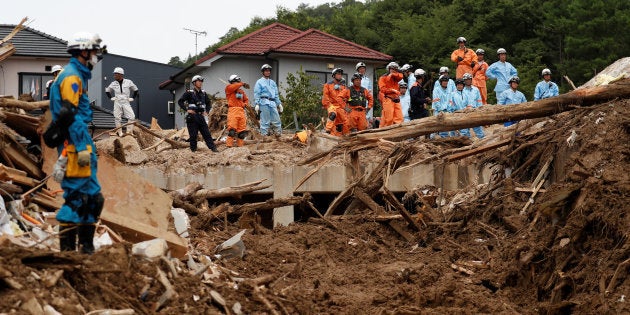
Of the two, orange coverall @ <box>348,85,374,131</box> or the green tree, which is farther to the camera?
the green tree

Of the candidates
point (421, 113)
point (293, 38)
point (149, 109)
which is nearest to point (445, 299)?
point (421, 113)

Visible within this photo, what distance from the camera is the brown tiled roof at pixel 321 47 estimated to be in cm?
3609

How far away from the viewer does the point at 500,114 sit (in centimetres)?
1357

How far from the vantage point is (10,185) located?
9148 mm

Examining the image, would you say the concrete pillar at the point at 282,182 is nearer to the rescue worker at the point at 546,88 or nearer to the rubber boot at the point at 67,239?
the rescue worker at the point at 546,88

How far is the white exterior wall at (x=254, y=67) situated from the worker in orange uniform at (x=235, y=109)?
16.7 meters

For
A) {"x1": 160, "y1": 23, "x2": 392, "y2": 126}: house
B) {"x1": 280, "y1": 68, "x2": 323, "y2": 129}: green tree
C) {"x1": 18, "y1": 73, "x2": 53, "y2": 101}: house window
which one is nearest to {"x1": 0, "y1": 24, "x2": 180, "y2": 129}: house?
{"x1": 18, "y1": 73, "x2": 53, "y2": 101}: house window

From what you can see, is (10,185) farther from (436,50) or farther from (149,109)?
(149,109)

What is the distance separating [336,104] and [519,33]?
2523 cm

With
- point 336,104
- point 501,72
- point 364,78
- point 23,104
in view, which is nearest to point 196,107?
Answer: point 336,104

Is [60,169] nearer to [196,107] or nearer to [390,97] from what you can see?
[196,107]

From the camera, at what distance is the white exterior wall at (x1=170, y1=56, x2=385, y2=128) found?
119 ft

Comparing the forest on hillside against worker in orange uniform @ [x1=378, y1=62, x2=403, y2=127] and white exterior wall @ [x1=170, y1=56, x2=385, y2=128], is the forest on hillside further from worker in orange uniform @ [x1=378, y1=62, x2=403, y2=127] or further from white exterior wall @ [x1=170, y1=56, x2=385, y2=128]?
worker in orange uniform @ [x1=378, y1=62, x2=403, y2=127]

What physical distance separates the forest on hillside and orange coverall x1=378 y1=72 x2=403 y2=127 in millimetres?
17034
